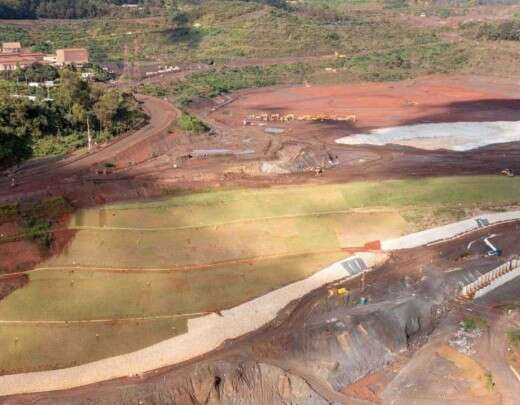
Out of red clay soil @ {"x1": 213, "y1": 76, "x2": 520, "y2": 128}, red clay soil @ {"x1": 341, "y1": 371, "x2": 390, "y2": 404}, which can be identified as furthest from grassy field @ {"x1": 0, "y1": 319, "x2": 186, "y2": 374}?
red clay soil @ {"x1": 213, "y1": 76, "x2": 520, "y2": 128}

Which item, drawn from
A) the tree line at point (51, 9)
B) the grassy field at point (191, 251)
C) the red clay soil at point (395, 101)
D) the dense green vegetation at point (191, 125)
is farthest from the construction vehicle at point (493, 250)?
the tree line at point (51, 9)

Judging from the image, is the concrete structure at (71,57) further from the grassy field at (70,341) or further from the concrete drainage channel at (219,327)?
the grassy field at (70,341)

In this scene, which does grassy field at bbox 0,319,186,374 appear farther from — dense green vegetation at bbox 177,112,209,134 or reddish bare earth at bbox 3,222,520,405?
dense green vegetation at bbox 177,112,209,134

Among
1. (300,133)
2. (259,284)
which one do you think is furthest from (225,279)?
(300,133)

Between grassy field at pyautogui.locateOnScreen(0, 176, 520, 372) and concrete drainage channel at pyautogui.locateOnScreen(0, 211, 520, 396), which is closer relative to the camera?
concrete drainage channel at pyautogui.locateOnScreen(0, 211, 520, 396)

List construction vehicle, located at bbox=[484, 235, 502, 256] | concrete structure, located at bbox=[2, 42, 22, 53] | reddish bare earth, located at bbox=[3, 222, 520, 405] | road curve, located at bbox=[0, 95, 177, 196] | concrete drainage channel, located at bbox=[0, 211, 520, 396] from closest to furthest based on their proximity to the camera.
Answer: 1. reddish bare earth, located at bbox=[3, 222, 520, 405]
2. concrete drainage channel, located at bbox=[0, 211, 520, 396]
3. construction vehicle, located at bbox=[484, 235, 502, 256]
4. road curve, located at bbox=[0, 95, 177, 196]
5. concrete structure, located at bbox=[2, 42, 22, 53]

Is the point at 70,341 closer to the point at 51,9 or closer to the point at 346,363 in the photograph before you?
the point at 346,363
